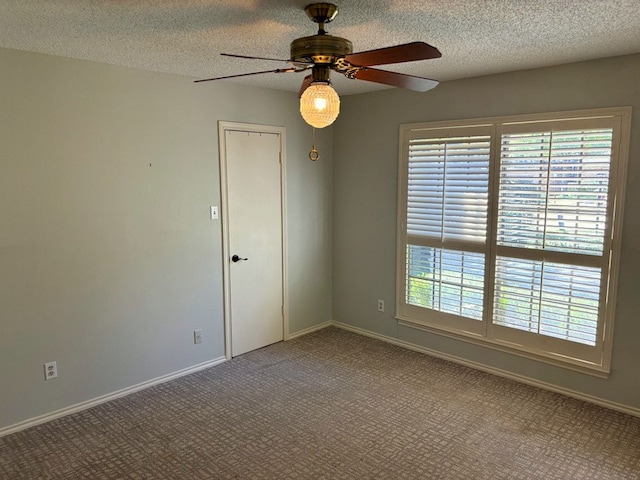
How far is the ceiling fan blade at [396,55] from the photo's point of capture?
175cm

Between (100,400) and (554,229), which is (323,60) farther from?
(100,400)

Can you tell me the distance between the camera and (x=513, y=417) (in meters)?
3.16

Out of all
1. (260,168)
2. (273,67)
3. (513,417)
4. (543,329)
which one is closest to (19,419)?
(260,168)

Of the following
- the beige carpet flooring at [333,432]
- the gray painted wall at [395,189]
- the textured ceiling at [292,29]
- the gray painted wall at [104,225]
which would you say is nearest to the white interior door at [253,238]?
the gray painted wall at [104,225]

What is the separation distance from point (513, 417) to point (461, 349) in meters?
0.93

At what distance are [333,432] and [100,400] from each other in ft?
5.79

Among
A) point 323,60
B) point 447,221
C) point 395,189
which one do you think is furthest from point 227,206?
point 323,60

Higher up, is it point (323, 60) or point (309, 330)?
point (323, 60)

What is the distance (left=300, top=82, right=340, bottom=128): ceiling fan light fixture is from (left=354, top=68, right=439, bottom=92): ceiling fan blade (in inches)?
9.5

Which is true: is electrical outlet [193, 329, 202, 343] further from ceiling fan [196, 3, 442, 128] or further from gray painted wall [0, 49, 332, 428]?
ceiling fan [196, 3, 442, 128]

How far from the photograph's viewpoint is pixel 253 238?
4242mm

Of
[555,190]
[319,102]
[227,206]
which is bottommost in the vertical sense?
[227,206]

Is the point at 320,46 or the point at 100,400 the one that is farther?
the point at 100,400

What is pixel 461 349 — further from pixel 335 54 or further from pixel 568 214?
pixel 335 54
